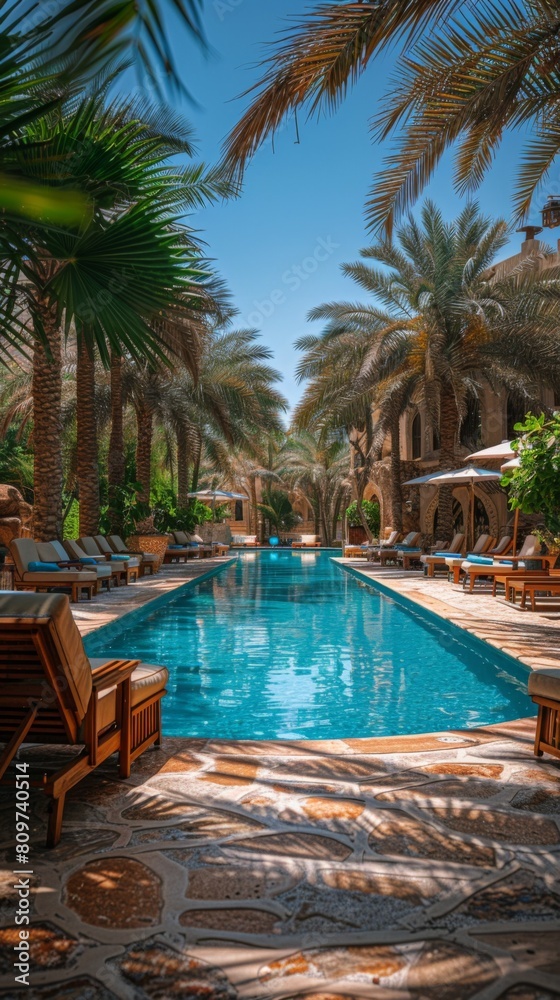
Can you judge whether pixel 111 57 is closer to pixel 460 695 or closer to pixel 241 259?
pixel 460 695

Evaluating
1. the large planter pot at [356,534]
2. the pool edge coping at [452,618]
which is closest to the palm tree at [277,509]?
the large planter pot at [356,534]

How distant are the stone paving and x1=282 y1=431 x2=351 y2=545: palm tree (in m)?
34.9

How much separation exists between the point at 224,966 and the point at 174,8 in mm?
2386

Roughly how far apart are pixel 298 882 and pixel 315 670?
548 centimetres

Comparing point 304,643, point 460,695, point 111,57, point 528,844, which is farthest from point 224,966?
point 304,643

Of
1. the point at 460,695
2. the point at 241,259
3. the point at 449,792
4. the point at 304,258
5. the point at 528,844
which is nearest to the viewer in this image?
the point at 528,844

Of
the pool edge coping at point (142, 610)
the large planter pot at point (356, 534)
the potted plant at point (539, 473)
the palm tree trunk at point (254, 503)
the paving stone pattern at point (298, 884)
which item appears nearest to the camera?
the paving stone pattern at point (298, 884)

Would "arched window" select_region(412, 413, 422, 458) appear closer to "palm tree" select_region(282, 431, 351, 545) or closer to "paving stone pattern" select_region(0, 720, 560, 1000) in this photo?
"palm tree" select_region(282, 431, 351, 545)

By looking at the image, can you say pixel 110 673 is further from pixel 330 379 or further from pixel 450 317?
pixel 330 379

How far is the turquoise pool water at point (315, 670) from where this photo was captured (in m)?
6.28

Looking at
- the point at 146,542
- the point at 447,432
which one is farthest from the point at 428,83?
the point at 146,542

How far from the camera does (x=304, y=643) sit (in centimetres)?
980

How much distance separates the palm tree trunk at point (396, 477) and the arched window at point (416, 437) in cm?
483

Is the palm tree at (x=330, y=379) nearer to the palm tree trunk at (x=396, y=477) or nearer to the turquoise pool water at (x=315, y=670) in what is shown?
the palm tree trunk at (x=396, y=477)
